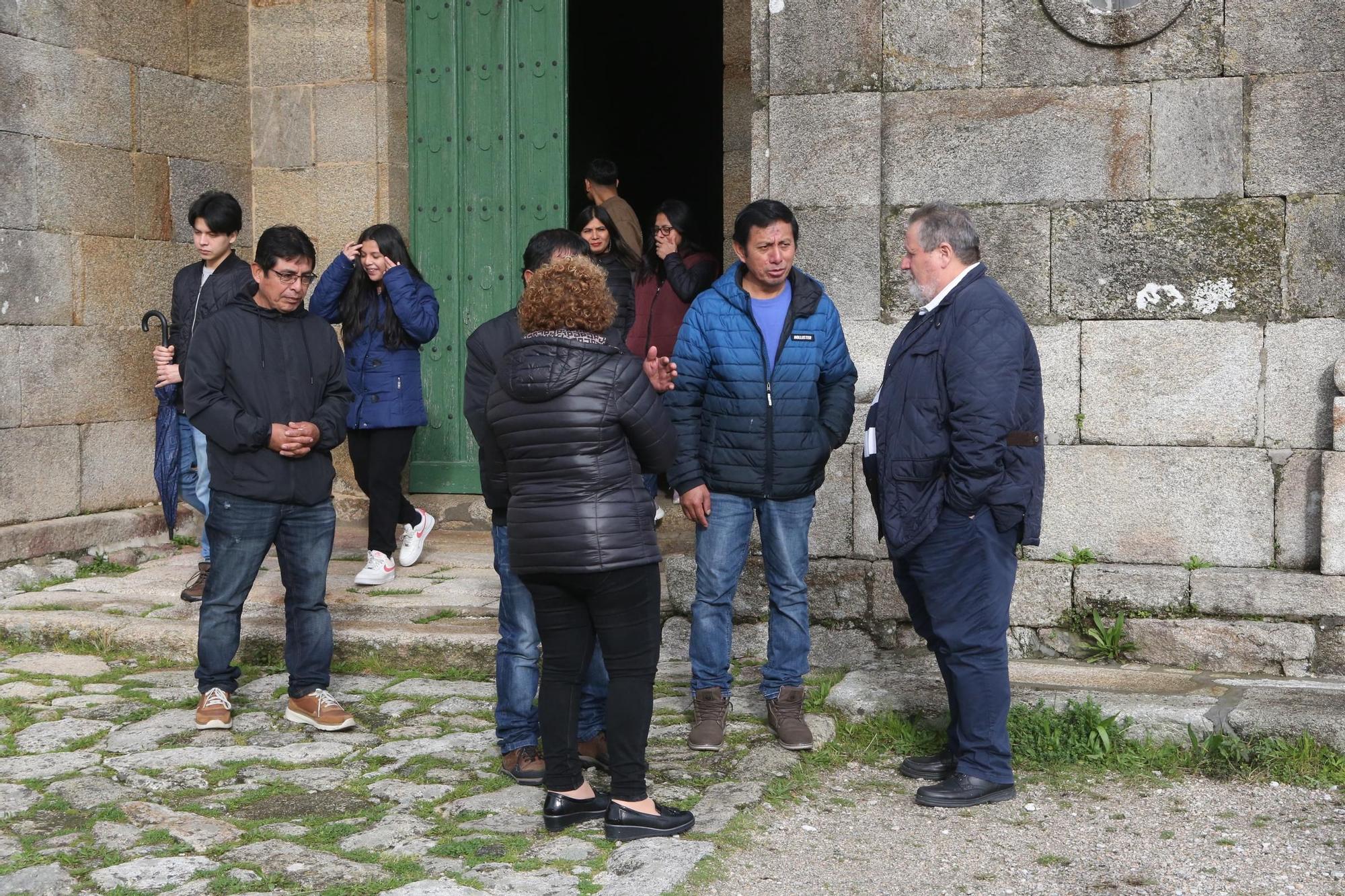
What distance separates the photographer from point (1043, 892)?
3740 mm

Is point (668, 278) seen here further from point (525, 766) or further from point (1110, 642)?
point (525, 766)

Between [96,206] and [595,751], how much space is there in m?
4.42

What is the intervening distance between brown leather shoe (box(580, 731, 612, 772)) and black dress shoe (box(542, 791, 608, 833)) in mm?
450

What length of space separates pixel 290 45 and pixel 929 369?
517cm

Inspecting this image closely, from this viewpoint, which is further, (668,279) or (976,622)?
(668,279)


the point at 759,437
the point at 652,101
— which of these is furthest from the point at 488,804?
the point at 652,101

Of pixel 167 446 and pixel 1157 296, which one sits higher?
pixel 1157 296

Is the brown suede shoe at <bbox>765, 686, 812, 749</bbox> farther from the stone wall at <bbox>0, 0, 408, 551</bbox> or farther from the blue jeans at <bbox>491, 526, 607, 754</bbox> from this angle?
the stone wall at <bbox>0, 0, 408, 551</bbox>

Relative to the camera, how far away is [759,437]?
4875mm

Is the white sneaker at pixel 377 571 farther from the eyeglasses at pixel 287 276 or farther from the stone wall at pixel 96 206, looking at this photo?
the eyeglasses at pixel 287 276

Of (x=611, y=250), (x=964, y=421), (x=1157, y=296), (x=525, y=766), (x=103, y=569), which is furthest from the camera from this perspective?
(x=103, y=569)

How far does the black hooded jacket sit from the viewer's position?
5012 millimetres

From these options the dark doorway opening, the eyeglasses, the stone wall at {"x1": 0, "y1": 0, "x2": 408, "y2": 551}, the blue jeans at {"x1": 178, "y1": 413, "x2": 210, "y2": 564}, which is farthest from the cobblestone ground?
the dark doorway opening

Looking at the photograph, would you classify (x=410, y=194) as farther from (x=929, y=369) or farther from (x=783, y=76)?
(x=929, y=369)
